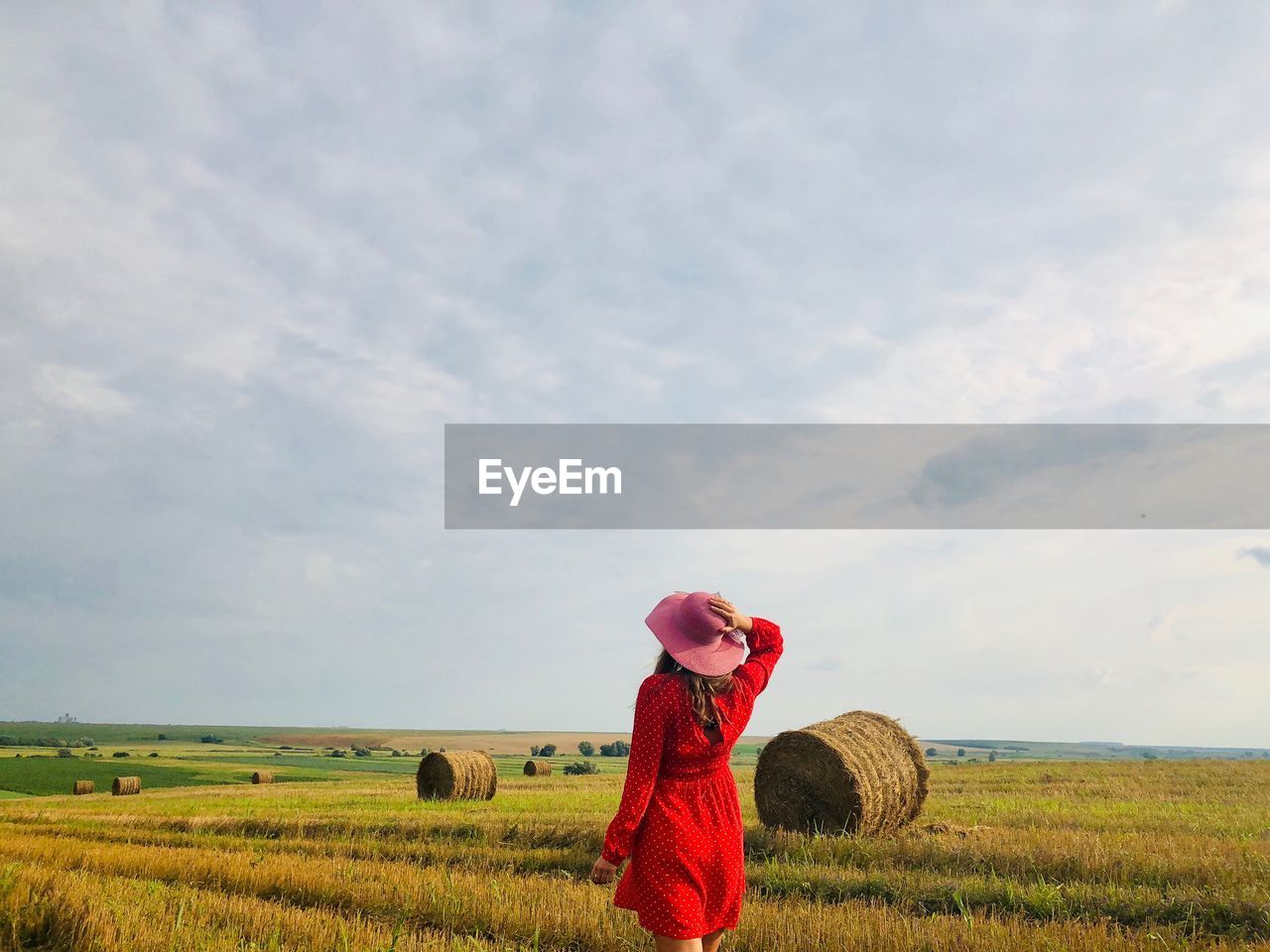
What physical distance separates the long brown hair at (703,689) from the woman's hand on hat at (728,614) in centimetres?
24

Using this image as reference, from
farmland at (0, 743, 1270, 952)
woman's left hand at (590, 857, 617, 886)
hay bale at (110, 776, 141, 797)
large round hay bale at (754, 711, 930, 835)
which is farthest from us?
hay bale at (110, 776, 141, 797)

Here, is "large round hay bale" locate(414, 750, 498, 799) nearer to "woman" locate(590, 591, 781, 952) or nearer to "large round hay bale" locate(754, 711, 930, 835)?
"large round hay bale" locate(754, 711, 930, 835)

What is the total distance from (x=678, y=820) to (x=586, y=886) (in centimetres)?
517

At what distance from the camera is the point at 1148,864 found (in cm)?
879

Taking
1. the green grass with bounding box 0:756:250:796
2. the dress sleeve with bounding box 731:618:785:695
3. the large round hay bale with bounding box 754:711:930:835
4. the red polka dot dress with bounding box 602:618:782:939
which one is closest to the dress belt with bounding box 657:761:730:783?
the red polka dot dress with bounding box 602:618:782:939

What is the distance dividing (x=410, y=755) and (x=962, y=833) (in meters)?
74.2

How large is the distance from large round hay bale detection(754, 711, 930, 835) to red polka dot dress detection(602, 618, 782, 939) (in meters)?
8.66

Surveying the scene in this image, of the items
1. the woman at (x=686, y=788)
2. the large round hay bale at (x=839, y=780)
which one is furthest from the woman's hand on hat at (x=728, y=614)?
the large round hay bale at (x=839, y=780)

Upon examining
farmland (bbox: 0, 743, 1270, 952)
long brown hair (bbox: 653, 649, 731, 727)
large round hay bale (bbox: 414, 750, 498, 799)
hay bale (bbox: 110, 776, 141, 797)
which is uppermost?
long brown hair (bbox: 653, 649, 731, 727)

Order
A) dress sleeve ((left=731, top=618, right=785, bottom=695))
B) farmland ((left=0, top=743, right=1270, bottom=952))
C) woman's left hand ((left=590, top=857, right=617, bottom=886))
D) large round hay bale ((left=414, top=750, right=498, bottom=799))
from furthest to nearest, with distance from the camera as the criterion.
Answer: large round hay bale ((left=414, top=750, right=498, bottom=799)) → farmland ((left=0, top=743, right=1270, bottom=952)) → dress sleeve ((left=731, top=618, right=785, bottom=695)) → woman's left hand ((left=590, top=857, right=617, bottom=886))

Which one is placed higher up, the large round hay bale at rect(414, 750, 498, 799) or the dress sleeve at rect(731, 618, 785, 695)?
the dress sleeve at rect(731, 618, 785, 695)

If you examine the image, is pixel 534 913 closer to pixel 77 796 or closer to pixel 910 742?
pixel 910 742

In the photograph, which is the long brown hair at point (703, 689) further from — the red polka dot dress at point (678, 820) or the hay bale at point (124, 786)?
the hay bale at point (124, 786)

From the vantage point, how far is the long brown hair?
443 centimetres
